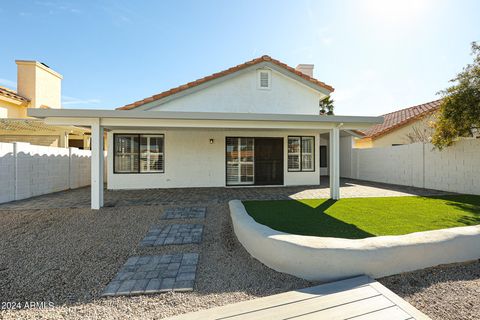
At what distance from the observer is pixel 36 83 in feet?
50.5

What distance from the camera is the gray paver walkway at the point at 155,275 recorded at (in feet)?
9.39

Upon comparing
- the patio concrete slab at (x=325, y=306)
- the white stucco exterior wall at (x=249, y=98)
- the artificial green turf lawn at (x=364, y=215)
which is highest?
the white stucco exterior wall at (x=249, y=98)

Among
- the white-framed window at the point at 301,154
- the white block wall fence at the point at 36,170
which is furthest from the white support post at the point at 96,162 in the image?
the white-framed window at the point at 301,154

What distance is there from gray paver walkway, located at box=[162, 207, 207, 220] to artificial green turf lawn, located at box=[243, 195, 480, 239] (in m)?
1.44

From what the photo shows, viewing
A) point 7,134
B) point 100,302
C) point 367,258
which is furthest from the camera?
point 7,134

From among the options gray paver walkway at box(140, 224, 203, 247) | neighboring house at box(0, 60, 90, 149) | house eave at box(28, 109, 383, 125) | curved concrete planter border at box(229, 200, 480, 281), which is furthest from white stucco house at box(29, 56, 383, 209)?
curved concrete planter border at box(229, 200, 480, 281)

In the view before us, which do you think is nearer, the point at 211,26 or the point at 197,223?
the point at 197,223

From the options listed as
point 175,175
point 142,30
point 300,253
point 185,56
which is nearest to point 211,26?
point 185,56

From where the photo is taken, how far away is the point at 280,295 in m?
2.64

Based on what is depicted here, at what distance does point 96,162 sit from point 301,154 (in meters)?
9.36

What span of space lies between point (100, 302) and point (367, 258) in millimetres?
3472

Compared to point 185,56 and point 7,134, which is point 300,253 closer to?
point 185,56

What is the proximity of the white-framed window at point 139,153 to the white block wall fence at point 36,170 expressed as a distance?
2.50 meters

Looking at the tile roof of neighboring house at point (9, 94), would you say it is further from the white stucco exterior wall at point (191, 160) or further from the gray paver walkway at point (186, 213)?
the gray paver walkway at point (186, 213)
